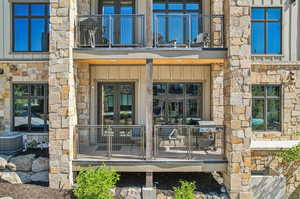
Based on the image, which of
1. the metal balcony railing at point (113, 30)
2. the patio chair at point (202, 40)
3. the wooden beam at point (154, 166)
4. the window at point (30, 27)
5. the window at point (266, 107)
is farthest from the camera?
the window at point (30, 27)

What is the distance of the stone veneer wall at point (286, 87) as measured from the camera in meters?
9.16

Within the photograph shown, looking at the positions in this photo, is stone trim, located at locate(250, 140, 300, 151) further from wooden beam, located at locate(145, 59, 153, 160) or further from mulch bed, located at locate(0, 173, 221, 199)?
wooden beam, located at locate(145, 59, 153, 160)

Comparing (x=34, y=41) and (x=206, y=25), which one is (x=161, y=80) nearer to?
(x=206, y=25)

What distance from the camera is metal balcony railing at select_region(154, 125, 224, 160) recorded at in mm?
7611

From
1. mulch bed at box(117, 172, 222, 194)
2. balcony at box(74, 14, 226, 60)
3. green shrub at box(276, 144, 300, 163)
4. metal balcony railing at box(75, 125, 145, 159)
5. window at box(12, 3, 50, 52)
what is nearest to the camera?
balcony at box(74, 14, 226, 60)

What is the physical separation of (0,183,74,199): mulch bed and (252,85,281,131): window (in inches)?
296

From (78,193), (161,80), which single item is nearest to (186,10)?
(161,80)

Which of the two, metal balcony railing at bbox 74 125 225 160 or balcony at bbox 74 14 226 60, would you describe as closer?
balcony at bbox 74 14 226 60

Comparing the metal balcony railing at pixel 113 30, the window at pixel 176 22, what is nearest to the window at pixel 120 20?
the metal balcony railing at pixel 113 30

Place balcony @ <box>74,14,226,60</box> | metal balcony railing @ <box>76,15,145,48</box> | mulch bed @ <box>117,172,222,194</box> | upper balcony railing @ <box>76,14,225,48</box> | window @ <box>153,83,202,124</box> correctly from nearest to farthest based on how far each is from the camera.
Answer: balcony @ <box>74,14,226,60</box> < mulch bed @ <box>117,172,222,194</box> < metal balcony railing @ <box>76,15,145,48</box> < upper balcony railing @ <box>76,14,225,48</box> < window @ <box>153,83,202,124</box>

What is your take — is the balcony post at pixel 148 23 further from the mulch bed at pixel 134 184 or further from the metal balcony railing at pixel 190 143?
the mulch bed at pixel 134 184

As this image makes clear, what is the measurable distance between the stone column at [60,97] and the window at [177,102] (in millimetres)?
3931

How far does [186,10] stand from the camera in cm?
933

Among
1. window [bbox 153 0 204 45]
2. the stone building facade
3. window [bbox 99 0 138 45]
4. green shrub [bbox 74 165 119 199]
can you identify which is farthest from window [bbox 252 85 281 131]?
green shrub [bbox 74 165 119 199]
